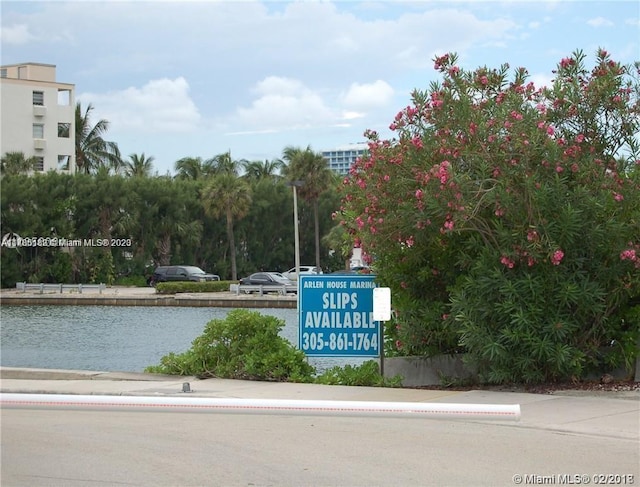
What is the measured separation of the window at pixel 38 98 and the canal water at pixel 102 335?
131 ft

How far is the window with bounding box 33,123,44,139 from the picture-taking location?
94.1 meters

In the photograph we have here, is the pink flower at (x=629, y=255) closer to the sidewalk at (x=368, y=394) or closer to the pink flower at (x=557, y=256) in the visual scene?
the pink flower at (x=557, y=256)

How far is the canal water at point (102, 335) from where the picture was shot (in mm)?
27484

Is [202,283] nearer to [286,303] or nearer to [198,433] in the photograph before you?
[286,303]

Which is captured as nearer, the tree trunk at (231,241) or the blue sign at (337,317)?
the blue sign at (337,317)

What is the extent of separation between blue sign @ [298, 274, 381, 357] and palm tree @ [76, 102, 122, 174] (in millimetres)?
87496

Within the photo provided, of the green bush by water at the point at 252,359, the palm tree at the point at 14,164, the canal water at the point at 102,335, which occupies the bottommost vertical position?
the canal water at the point at 102,335

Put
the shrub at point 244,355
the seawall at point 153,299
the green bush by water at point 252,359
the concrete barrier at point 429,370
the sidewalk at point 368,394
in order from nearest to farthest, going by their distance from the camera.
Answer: the sidewalk at point 368,394
the concrete barrier at point 429,370
the green bush by water at point 252,359
the shrub at point 244,355
the seawall at point 153,299

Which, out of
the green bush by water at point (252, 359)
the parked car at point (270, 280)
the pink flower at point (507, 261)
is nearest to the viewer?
the pink flower at point (507, 261)

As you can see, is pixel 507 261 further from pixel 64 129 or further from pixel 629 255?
pixel 64 129

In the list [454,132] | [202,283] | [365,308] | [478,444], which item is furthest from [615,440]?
[202,283]
